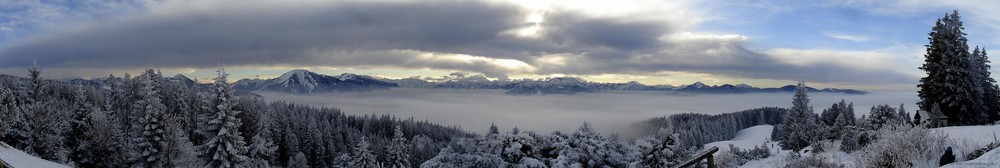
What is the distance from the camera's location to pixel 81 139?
149ft

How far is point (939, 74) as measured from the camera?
37094 millimetres

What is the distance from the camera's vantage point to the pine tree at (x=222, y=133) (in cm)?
3247

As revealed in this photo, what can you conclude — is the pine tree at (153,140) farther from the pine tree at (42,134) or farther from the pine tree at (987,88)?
the pine tree at (987,88)

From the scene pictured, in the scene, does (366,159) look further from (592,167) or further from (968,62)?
(968,62)

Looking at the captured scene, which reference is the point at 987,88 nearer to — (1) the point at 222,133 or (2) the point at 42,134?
(1) the point at 222,133

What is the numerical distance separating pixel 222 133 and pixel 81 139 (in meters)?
22.6

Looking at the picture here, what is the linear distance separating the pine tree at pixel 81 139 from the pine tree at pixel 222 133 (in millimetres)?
17525

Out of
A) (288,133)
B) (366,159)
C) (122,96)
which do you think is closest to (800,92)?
(366,159)

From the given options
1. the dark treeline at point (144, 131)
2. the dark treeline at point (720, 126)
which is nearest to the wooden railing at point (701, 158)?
the dark treeline at point (144, 131)

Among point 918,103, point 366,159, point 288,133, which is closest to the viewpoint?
point 918,103

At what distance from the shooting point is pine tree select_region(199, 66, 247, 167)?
32469 mm

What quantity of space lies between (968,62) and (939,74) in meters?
1.76

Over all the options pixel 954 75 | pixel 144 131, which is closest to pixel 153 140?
pixel 144 131

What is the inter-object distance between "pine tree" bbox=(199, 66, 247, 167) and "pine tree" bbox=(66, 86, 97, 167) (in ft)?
57.5
